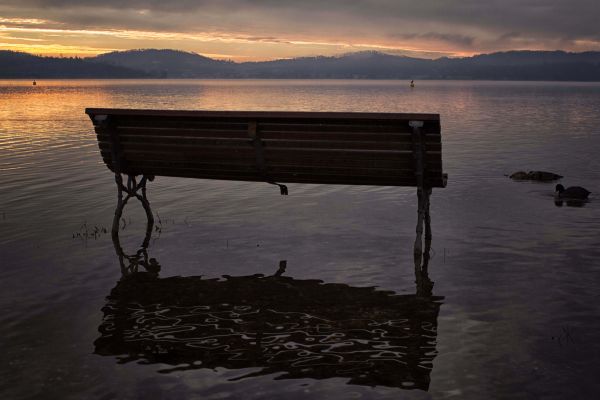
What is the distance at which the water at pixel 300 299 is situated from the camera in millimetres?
6410

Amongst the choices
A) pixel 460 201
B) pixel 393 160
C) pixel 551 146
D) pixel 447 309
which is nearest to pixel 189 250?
pixel 393 160

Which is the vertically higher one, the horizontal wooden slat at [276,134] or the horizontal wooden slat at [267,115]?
the horizontal wooden slat at [267,115]

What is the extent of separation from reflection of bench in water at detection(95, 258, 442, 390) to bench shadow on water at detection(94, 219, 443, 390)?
0.04ft

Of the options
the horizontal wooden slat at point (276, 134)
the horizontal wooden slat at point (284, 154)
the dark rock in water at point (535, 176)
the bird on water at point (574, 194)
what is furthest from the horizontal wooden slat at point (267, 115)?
the dark rock in water at point (535, 176)

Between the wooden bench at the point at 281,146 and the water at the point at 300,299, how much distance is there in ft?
4.85

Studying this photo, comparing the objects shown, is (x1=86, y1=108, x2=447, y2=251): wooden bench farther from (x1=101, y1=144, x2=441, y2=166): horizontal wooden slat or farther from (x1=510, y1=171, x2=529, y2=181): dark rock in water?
(x1=510, y1=171, x2=529, y2=181): dark rock in water

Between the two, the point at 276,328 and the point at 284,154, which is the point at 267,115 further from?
the point at 276,328

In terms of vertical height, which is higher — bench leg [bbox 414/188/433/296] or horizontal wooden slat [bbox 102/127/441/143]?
horizontal wooden slat [bbox 102/127/441/143]

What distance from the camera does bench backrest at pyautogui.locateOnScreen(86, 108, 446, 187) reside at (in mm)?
9773

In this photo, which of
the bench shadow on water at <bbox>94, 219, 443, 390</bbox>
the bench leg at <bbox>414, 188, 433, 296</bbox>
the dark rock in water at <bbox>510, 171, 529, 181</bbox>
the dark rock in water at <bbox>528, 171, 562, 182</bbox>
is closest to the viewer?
the bench shadow on water at <bbox>94, 219, 443, 390</bbox>

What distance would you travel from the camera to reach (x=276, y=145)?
34.3ft

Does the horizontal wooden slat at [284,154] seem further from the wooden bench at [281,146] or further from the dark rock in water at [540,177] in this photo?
the dark rock in water at [540,177]

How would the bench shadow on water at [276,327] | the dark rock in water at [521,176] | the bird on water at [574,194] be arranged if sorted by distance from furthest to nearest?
the dark rock in water at [521,176] → the bird on water at [574,194] → the bench shadow on water at [276,327]

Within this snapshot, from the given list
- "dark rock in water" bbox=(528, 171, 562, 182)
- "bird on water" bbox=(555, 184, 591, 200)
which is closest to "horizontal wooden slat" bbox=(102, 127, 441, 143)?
"bird on water" bbox=(555, 184, 591, 200)
